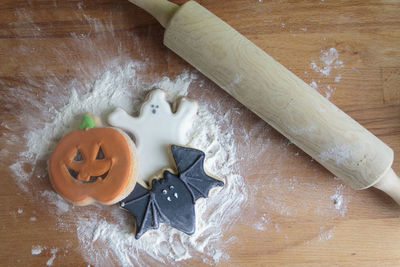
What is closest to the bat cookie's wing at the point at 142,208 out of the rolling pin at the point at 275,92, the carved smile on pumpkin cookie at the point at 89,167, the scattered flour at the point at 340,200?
the carved smile on pumpkin cookie at the point at 89,167

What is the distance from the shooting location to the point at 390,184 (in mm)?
902

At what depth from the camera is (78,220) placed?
3.21 feet

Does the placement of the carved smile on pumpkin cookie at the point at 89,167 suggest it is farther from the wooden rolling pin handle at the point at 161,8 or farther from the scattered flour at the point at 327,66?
the scattered flour at the point at 327,66

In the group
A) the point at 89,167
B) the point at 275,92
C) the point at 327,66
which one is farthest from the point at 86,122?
the point at 327,66

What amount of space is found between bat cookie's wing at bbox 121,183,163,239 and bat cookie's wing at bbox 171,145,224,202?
111 millimetres

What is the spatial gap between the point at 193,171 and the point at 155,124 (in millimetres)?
172

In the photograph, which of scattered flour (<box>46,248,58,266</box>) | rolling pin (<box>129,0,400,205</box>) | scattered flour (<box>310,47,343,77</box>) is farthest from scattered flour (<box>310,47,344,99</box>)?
scattered flour (<box>46,248,58,266</box>)

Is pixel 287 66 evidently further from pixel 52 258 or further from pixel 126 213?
pixel 52 258

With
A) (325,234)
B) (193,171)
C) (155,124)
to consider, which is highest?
(155,124)

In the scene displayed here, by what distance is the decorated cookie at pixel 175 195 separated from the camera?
923 mm

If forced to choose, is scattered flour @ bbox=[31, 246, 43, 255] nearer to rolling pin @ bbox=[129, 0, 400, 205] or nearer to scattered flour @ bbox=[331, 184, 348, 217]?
rolling pin @ bbox=[129, 0, 400, 205]

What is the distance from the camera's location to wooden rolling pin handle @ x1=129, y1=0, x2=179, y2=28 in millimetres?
874

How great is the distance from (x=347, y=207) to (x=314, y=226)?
0.11 meters

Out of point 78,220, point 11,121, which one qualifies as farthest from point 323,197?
point 11,121
